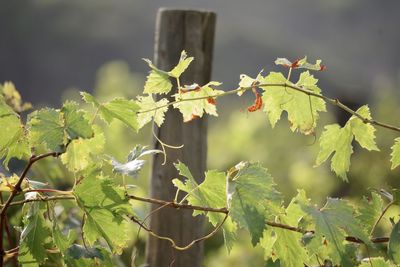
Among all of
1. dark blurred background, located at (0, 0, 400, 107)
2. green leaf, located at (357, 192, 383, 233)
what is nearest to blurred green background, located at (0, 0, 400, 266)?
dark blurred background, located at (0, 0, 400, 107)

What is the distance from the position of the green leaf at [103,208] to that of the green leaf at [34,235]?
0.31ft

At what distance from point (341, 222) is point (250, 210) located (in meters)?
0.18

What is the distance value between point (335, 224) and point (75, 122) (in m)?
0.49

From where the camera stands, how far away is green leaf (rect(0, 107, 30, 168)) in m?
1.36

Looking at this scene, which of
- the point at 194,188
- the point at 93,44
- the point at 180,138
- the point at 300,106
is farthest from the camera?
the point at 93,44

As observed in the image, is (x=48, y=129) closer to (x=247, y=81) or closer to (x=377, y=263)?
(x=247, y=81)

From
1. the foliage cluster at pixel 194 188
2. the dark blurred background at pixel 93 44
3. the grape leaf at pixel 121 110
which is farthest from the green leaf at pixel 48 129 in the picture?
the dark blurred background at pixel 93 44

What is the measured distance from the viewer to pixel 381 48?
73500 mm

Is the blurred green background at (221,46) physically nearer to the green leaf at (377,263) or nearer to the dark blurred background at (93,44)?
the dark blurred background at (93,44)

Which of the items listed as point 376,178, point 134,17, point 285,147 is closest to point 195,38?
point 376,178

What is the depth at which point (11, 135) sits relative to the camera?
138 centimetres

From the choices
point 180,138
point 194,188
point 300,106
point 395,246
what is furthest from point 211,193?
point 180,138

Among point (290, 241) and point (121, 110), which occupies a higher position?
point (121, 110)

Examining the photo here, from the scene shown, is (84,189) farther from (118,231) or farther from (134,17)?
(134,17)
